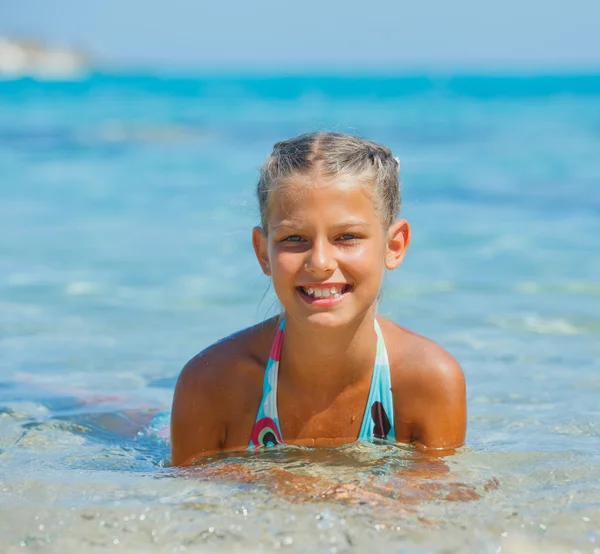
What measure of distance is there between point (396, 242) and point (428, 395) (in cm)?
53

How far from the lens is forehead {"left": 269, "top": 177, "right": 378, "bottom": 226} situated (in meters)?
2.99

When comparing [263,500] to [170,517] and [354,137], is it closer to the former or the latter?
[170,517]

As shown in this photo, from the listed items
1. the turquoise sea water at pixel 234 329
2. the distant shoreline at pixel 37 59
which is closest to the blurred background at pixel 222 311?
the turquoise sea water at pixel 234 329

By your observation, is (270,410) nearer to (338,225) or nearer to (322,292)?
(322,292)

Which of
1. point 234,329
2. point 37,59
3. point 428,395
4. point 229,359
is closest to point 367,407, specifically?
point 428,395

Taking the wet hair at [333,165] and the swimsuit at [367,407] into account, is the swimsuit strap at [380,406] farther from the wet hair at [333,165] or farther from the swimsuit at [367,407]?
the wet hair at [333,165]

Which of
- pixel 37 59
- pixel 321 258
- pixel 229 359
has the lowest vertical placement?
pixel 229 359

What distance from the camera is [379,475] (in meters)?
3.00

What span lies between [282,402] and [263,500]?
2.08 feet

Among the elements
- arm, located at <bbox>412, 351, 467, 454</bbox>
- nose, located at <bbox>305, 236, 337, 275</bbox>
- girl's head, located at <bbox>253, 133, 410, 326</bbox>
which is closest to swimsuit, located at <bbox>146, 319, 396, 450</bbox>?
arm, located at <bbox>412, 351, 467, 454</bbox>

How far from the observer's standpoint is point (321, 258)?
292 cm

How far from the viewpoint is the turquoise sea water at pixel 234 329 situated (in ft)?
8.52

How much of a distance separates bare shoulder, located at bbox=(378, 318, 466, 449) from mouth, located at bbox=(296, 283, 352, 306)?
422mm

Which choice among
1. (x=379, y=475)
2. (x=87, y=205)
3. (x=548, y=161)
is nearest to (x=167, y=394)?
(x=379, y=475)
